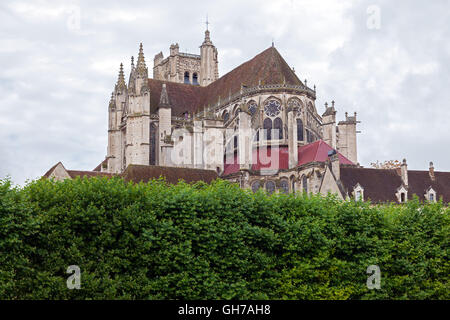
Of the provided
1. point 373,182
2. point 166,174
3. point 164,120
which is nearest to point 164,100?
point 164,120

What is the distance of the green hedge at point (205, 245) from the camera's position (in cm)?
1508

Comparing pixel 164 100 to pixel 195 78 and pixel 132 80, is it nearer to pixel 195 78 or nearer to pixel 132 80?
pixel 132 80

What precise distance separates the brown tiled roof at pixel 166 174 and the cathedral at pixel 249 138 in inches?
3.4

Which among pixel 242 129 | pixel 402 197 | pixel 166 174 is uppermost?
pixel 242 129

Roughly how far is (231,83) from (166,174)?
22.6m

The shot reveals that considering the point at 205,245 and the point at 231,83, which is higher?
the point at 231,83

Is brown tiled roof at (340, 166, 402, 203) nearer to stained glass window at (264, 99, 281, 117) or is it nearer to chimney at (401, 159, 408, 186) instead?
chimney at (401, 159, 408, 186)

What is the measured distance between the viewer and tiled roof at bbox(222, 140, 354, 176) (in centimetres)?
4200

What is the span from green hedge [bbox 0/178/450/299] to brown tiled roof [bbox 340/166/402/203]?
17.0 metres

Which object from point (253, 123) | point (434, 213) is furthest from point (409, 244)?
point (253, 123)

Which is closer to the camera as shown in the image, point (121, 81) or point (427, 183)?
point (427, 183)

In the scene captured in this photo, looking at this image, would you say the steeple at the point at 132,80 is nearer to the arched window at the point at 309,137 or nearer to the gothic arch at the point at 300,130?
the gothic arch at the point at 300,130

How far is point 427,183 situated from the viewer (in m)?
39.9

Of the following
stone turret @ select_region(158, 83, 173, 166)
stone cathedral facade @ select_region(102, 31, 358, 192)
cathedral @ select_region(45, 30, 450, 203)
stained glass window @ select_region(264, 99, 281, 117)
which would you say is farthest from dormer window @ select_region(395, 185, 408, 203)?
stone turret @ select_region(158, 83, 173, 166)
